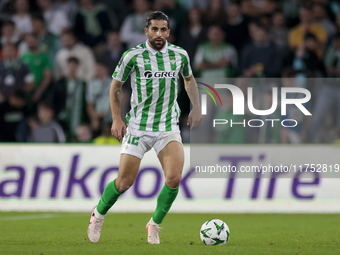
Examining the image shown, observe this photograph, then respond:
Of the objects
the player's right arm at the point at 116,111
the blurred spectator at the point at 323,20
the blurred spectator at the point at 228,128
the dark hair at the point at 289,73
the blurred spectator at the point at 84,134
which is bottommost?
the blurred spectator at the point at 84,134

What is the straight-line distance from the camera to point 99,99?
12469mm

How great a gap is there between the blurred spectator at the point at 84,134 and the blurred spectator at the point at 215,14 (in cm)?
381

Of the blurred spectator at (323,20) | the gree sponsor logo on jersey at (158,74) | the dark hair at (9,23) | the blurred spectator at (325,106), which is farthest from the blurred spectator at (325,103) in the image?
the dark hair at (9,23)

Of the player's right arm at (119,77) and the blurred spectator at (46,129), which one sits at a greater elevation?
the player's right arm at (119,77)

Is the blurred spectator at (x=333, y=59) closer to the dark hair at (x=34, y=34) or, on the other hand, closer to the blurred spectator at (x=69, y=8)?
the blurred spectator at (x=69, y=8)

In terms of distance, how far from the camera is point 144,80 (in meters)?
6.15

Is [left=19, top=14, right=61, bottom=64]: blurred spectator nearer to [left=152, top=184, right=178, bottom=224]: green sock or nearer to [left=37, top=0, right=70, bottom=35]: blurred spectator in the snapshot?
[left=37, top=0, right=70, bottom=35]: blurred spectator

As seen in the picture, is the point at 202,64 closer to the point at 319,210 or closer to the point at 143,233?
the point at 319,210

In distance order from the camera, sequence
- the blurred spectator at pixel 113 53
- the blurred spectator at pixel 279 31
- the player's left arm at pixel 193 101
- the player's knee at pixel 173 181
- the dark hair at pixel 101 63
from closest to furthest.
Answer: the player's knee at pixel 173 181 → the player's left arm at pixel 193 101 → the dark hair at pixel 101 63 → the blurred spectator at pixel 113 53 → the blurred spectator at pixel 279 31

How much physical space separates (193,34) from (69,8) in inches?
130

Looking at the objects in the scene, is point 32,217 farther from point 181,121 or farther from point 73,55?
point 73,55

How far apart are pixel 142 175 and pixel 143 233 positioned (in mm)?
3277

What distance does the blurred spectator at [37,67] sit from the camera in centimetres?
1270

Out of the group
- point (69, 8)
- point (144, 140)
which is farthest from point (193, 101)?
point (69, 8)
